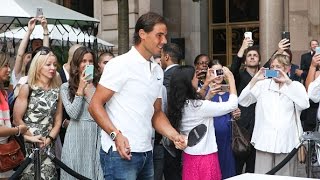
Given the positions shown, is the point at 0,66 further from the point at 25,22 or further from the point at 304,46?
the point at 304,46

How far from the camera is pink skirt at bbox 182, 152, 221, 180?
6.78m

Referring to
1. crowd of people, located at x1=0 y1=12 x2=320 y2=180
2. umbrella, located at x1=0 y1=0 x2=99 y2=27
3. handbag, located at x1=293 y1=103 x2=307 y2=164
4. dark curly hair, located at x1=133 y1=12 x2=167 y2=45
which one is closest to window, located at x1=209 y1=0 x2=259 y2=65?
umbrella, located at x1=0 y1=0 x2=99 y2=27

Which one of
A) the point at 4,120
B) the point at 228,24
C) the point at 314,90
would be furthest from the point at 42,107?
the point at 228,24

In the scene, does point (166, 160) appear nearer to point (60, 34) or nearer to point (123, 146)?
point (123, 146)

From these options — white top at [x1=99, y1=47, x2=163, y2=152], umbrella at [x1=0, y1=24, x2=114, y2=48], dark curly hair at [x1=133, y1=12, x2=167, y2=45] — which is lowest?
white top at [x1=99, y1=47, x2=163, y2=152]

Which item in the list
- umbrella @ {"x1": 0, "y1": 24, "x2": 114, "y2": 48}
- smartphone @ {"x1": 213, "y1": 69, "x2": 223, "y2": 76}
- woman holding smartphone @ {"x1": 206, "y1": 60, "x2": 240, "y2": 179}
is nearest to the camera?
smartphone @ {"x1": 213, "y1": 69, "x2": 223, "y2": 76}

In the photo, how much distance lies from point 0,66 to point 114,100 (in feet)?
7.03

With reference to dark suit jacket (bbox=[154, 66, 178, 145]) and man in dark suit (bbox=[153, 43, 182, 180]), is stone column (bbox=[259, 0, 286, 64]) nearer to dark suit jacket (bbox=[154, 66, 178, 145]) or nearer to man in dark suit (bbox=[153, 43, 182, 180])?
dark suit jacket (bbox=[154, 66, 178, 145])

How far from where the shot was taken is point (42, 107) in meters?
6.73

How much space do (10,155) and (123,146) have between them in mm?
2240

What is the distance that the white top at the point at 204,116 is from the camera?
664 cm

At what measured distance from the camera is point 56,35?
12.7 metres

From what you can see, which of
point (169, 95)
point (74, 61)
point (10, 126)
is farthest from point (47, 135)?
point (169, 95)

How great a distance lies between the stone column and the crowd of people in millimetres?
7344
